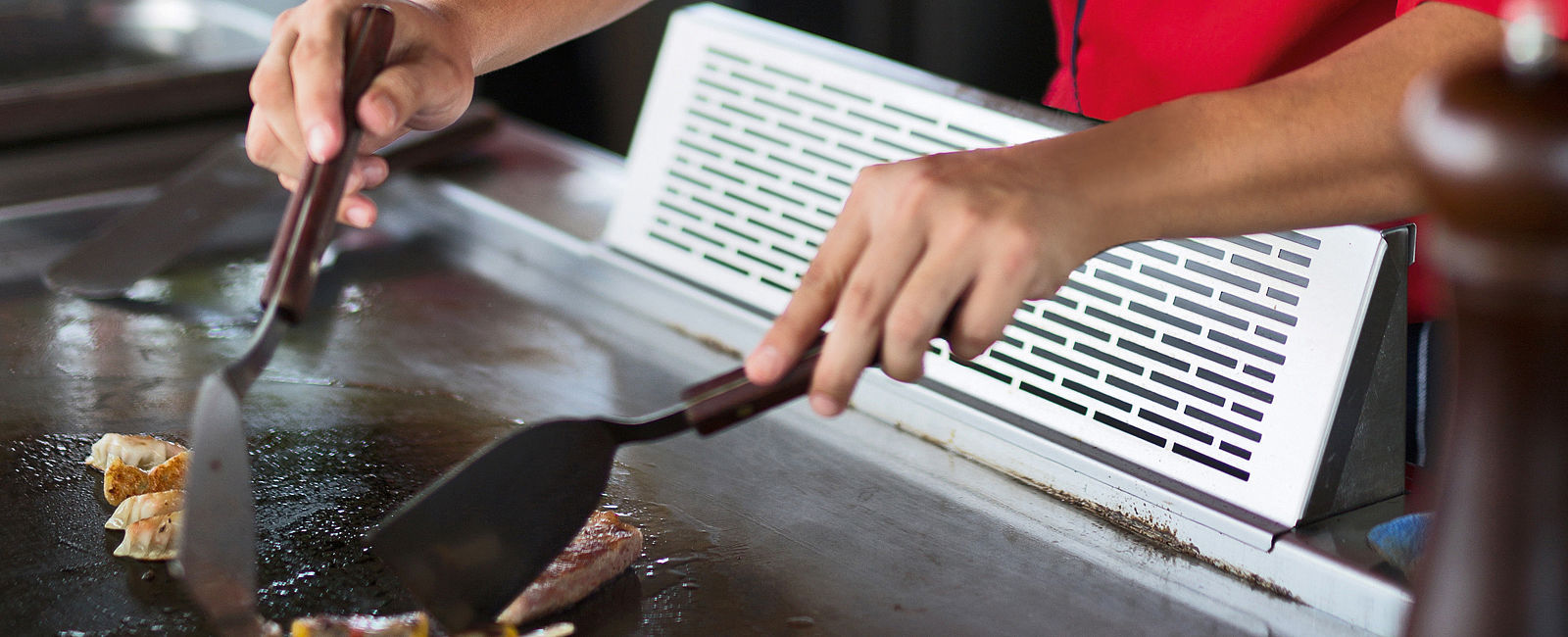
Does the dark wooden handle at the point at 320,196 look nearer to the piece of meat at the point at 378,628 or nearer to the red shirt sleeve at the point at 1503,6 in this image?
the piece of meat at the point at 378,628

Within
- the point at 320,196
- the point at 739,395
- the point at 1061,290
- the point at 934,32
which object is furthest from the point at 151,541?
the point at 934,32

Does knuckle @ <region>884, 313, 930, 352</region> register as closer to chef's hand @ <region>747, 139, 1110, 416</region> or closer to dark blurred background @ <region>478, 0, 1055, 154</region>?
chef's hand @ <region>747, 139, 1110, 416</region>

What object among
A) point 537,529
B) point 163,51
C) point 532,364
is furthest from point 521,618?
point 163,51

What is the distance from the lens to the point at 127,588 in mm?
850

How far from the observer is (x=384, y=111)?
92cm

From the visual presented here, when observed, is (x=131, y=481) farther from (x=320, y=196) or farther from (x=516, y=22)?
(x=516, y=22)

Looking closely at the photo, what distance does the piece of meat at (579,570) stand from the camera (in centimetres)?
82

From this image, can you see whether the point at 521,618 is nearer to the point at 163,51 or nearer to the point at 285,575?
the point at 285,575

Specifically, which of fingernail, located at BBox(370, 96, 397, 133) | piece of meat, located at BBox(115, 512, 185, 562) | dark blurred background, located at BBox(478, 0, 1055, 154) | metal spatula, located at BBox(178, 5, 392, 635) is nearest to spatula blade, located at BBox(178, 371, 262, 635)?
metal spatula, located at BBox(178, 5, 392, 635)

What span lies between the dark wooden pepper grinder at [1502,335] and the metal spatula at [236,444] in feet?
2.04

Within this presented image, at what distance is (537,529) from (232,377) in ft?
0.70

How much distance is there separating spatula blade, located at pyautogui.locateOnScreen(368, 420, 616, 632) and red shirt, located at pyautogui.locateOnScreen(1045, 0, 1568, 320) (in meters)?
0.65

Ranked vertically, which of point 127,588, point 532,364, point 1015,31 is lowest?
point 127,588

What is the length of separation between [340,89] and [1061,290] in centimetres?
59
